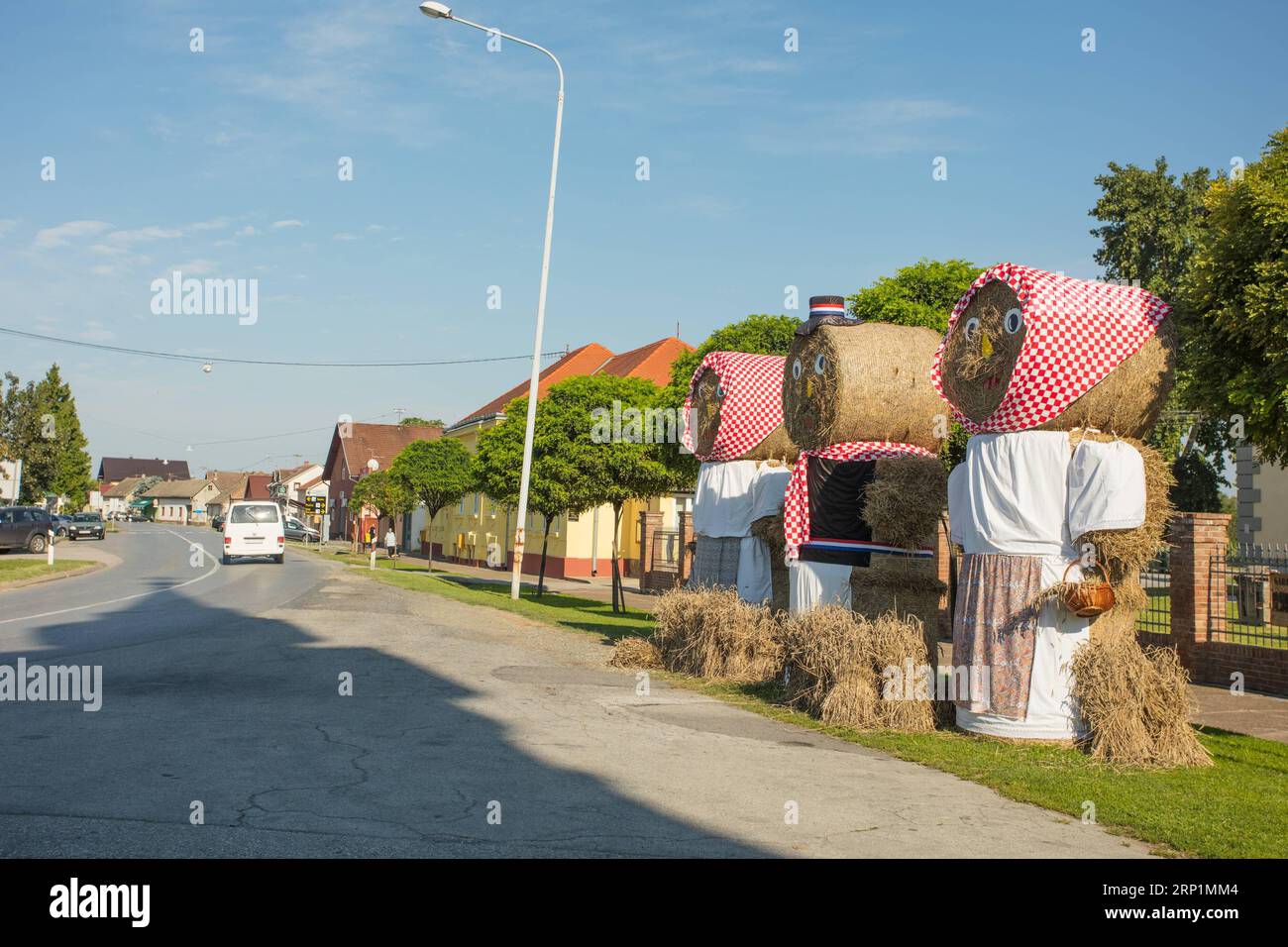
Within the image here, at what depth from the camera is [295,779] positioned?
6762mm

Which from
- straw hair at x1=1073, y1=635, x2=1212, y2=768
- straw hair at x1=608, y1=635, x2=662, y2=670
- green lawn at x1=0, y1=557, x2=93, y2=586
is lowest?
green lawn at x1=0, y1=557, x2=93, y2=586

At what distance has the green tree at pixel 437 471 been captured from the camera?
4475 cm

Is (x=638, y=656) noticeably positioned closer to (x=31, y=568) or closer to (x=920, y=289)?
(x=920, y=289)

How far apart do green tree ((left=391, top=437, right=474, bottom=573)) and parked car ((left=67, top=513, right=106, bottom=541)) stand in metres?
28.2

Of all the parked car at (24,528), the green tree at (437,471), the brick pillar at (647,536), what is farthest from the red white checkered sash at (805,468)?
the parked car at (24,528)

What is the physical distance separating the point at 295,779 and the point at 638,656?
7321 mm

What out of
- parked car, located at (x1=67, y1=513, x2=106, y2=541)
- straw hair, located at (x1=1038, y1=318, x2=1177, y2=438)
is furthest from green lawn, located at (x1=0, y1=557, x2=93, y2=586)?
parked car, located at (x1=67, y1=513, x2=106, y2=541)

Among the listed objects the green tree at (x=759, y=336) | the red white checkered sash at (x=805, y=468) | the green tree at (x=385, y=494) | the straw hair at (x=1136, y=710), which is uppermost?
the green tree at (x=759, y=336)

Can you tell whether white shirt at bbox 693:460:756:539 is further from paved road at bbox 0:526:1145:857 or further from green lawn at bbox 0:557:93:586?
green lawn at bbox 0:557:93:586

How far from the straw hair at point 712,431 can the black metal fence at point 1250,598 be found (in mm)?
5364

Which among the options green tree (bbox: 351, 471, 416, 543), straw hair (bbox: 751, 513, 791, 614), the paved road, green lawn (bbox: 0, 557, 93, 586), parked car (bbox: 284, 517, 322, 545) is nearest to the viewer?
the paved road

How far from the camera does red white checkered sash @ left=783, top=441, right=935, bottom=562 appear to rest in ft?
40.2

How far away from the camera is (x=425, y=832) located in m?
5.66

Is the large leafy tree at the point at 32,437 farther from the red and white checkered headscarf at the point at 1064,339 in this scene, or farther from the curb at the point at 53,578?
the red and white checkered headscarf at the point at 1064,339
